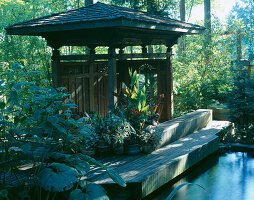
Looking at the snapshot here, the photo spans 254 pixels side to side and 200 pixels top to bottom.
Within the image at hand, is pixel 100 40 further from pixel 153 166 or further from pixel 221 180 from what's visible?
pixel 221 180

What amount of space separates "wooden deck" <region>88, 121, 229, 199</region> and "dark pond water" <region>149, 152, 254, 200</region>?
0.20 meters

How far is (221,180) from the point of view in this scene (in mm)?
6234

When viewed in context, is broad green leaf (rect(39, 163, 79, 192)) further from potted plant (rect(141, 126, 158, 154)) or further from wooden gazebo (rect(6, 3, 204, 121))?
wooden gazebo (rect(6, 3, 204, 121))

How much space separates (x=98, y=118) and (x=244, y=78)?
4.08 meters

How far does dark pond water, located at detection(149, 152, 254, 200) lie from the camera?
17.9ft

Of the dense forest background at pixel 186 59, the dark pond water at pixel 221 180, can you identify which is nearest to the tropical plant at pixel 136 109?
the dark pond water at pixel 221 180

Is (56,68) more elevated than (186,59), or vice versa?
(186,59)

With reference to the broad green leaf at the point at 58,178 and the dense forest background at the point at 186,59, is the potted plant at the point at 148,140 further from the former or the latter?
the dense forest background at the point at 186,59

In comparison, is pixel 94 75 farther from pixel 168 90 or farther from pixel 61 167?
pixel 61 167

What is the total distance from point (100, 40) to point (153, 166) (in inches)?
116

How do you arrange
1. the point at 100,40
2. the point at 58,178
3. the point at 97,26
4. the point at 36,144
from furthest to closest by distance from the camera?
the point at 100,40
the point at 97,26
the point at 36,144
the point at 58,178

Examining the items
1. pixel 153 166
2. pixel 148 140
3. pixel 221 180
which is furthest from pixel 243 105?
pixel 153 166

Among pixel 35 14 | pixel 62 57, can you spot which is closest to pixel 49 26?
pixel 62 57

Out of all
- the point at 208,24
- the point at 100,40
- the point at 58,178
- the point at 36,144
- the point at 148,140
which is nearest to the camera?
the point at 58,178
